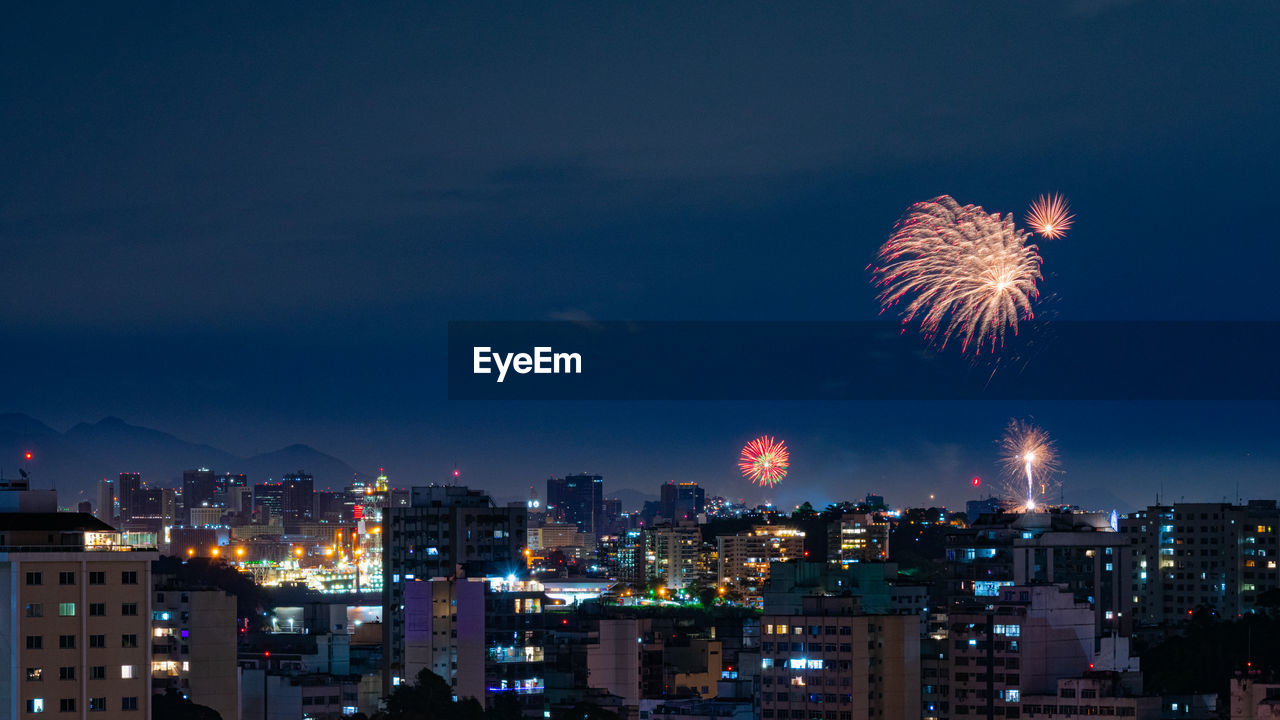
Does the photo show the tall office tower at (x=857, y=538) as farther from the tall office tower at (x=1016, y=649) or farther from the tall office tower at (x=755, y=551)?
the tall office tower at (x=1016, y=649)

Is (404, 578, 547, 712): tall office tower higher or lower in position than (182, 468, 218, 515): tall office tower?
lower

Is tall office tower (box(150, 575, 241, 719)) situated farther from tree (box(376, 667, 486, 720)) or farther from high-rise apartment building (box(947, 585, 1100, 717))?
high-rise apartment building (box(947, 585, 1100, 717))

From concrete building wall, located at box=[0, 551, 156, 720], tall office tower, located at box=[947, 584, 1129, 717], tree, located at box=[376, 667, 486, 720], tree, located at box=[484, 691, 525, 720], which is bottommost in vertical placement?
tree, located at box=[484, 691, 525, 720]

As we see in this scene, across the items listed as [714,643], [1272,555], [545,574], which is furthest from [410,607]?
[545,574]

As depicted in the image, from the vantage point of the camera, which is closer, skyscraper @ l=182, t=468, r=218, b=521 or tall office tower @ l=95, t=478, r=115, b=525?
tall office tower @ l=95, t=478, r=115, b=525

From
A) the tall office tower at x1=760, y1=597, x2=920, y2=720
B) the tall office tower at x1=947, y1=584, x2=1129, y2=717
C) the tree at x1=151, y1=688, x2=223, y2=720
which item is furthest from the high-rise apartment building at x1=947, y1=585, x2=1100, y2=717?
the tree at x1=151, y1=688, x2=223, y2=720

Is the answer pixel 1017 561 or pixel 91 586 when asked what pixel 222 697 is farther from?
pixel 1017 561

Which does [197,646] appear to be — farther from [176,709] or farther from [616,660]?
[616,660]

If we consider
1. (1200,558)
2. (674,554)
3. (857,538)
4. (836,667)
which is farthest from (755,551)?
(836,667)
